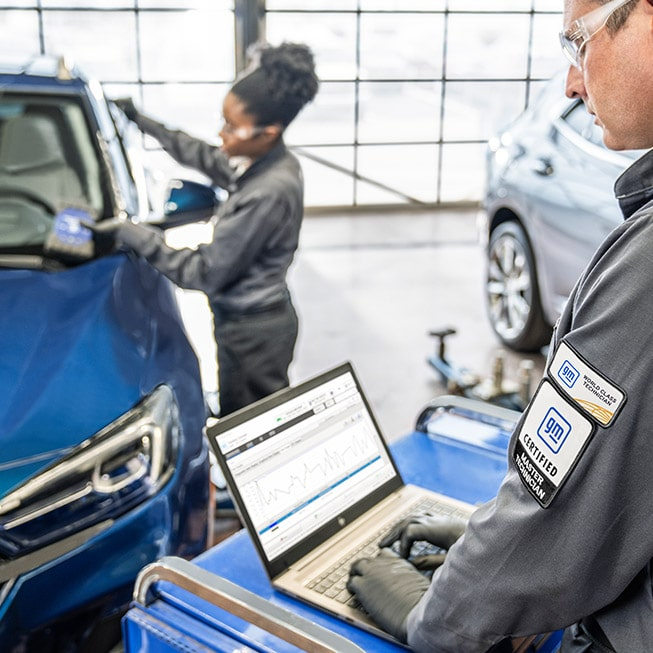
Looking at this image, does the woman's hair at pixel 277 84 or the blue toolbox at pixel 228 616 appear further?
the woman's hair at pixel 277 84

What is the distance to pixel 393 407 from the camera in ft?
13.8

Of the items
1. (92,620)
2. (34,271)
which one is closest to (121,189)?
(34,271)

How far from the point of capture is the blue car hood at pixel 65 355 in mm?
2021

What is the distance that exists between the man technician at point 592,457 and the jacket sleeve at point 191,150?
223 centimetres

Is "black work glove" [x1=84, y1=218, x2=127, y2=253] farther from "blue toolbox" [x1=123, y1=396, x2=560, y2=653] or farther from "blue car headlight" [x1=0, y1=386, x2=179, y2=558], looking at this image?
"blue toolbox" [x1=123, y1=396, x2=560, y2=653]

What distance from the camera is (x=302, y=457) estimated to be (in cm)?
169

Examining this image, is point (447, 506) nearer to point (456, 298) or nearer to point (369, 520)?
point (369, 520)

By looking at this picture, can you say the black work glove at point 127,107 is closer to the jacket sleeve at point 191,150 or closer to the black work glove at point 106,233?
the jacket sleeve at point 191,150

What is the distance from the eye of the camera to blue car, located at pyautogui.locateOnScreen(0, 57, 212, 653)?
6.25ft

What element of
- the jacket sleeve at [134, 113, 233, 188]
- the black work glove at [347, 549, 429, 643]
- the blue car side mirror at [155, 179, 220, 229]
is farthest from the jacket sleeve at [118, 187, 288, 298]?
the black work glove at [347, 549, 429, 643]

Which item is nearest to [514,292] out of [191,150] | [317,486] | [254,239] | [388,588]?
[191,150]

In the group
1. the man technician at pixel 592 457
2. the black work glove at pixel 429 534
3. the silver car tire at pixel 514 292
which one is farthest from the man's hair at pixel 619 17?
the silver car tire at pixel 514 292

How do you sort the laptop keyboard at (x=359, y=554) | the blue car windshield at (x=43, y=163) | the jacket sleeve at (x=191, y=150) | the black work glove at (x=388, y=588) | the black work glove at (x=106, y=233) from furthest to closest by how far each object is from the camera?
1. the jacket sleeve at (x=191, y=150)
2. the blue car windshield at (x=43, y=163)
3. the black work glove at (x=106, y=233)
4. the laptop keyboard at (x=359, y=554)
5. the black work glove at (x=388, y=588)

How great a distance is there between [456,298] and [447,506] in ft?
14.1
